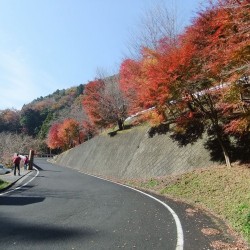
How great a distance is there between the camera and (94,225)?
861 cm

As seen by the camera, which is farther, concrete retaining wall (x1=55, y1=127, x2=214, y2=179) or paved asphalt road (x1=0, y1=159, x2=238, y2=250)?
concrete retaining wall (x1=55, y1=127, x2=214, y2=179)

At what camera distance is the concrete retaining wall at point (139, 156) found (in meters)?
21.0

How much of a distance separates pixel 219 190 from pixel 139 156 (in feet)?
43.5

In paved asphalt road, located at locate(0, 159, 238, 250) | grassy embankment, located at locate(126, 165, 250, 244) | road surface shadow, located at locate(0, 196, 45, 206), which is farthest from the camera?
road surface shadow, located at locate(0, 196, 45, 206)

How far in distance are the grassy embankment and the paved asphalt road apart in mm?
1083

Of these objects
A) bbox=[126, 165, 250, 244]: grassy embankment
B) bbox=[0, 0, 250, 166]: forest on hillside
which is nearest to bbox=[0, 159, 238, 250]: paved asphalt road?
bbox=[126, 165, 250, 244]: grassy embankment

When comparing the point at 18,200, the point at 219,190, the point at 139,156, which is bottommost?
the point at 219,190

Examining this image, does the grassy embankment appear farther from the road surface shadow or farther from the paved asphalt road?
the road surface shadow

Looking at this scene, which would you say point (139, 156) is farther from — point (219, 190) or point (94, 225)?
point (94, 225)

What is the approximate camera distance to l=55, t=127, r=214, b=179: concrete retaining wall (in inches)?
829

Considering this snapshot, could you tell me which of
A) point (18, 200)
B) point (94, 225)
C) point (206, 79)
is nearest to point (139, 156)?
point (206, 79)

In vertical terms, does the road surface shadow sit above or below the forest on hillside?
below

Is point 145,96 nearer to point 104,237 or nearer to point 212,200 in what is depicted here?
point 212,200

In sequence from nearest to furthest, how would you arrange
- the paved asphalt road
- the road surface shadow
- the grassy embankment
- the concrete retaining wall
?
the paved asphalt road, the grassy embankment, the road surface shadow, the concrete retaining wall
